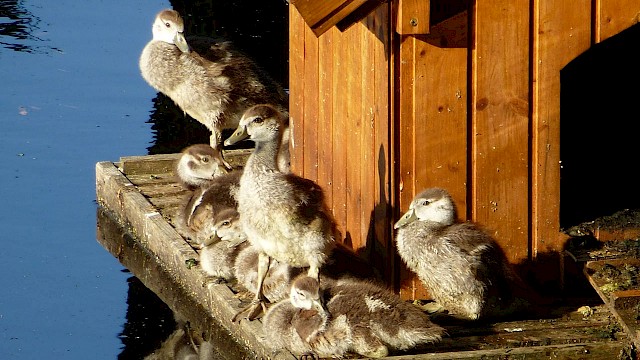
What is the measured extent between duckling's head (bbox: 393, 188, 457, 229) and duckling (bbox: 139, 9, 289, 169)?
323 cm

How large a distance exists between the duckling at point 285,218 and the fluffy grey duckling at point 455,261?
44cm

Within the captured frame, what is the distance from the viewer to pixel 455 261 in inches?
326

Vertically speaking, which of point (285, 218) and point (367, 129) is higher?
point (367, 129)

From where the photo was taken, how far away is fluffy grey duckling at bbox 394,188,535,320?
829 centimetres

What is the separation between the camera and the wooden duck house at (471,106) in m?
8.52

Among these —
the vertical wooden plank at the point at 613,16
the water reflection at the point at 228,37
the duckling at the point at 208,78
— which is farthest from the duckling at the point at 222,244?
the water reflection at the point at 228,37

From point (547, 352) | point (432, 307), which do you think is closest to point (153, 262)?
point (432, 307)

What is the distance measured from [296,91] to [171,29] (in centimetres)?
160

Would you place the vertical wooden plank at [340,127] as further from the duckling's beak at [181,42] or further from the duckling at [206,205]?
the duckling's beak at [181,42]

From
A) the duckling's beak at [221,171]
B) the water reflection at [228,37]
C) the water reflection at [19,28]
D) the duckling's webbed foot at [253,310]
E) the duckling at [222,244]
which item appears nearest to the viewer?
the duckling's webbed foot at [253,310]

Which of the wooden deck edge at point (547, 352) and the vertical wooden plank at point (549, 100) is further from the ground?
the vertical wooden plank at point (549, 100)

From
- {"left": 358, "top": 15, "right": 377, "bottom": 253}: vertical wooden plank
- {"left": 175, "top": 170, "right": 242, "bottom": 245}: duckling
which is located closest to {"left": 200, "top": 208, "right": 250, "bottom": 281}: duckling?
{"left": 175, "top": 170, "right": 242, "bottom": 245}: duckling

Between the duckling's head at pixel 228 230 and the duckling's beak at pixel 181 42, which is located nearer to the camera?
the duckling's head at pixel 228 230

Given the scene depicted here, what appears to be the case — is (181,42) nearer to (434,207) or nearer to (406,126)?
(406,126)
